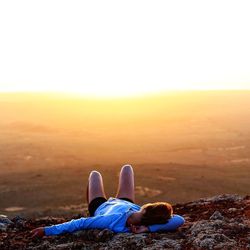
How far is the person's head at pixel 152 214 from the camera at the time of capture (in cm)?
660

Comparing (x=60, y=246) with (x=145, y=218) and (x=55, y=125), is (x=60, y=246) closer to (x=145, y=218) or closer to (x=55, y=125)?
(x=145, y=218)

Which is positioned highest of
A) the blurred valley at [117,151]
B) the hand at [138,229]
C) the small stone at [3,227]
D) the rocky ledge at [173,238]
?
the hand at [138,229]

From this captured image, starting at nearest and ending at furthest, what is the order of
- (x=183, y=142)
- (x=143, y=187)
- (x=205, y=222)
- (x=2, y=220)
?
(x=205, y=222) < (x=2, y=220) < (x=143, y=187) < (x=183, y=142)

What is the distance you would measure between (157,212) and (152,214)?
79 millimetres

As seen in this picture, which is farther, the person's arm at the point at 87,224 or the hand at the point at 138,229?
the person's arm at the point at 87,224

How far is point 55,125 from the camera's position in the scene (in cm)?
6931

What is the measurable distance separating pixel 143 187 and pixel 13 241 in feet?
70.0

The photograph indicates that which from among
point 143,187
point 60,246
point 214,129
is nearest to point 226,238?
point 60,246

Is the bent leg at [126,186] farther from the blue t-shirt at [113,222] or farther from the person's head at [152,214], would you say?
the person's head at [152,214]

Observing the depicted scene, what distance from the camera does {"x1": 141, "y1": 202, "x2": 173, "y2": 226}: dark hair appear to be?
6.59 meters

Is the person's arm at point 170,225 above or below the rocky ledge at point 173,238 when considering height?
above

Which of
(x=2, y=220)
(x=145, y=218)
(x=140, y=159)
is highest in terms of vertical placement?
(x=145, y=218)

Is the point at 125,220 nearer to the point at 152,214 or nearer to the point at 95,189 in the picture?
the point at 152,214

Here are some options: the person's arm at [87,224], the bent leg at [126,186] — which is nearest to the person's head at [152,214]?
the person's arm at [87,224]
